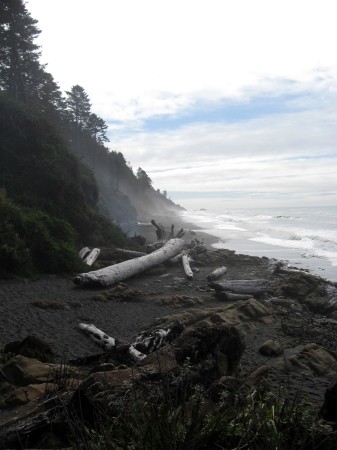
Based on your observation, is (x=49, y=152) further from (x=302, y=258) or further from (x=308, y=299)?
(x=302, y=258)

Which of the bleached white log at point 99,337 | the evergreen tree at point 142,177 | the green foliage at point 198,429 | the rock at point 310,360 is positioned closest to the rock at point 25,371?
the bleached white log at point 99,337

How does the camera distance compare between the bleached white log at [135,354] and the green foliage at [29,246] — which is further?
the green foliage at [29,246]

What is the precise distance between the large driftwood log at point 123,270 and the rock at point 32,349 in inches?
234

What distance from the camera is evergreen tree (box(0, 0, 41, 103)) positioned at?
1131 inches

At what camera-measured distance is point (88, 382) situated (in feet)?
12.4

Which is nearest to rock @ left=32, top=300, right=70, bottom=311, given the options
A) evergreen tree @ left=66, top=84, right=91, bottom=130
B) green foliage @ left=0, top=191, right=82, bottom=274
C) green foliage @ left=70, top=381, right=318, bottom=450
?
green foliage @ left=0, top=191, right=82, bottom=274

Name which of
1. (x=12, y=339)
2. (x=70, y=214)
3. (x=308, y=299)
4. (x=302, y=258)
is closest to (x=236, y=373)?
(x=12, y=339)

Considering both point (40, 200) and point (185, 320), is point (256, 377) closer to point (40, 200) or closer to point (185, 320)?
point (185, 320)

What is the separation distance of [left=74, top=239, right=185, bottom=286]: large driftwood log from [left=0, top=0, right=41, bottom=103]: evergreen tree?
59.0ft

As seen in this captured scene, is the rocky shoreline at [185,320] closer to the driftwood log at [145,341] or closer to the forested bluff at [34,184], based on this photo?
the driftwood log at [145,341]

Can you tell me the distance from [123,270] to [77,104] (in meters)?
41.8

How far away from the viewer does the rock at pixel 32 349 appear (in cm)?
629

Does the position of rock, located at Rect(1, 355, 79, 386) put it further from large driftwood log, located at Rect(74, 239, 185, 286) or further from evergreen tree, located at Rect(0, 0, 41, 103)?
evergreen tree, located at Rect(0, 0, 41, 103)

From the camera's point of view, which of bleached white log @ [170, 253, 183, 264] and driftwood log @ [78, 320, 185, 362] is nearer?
driftwood log @ [78, 320, 185, 362]
